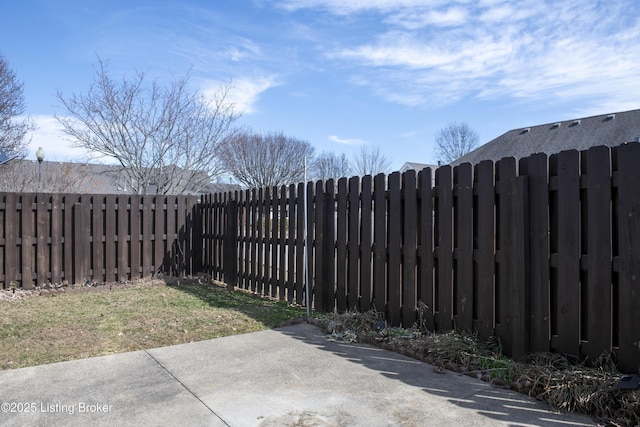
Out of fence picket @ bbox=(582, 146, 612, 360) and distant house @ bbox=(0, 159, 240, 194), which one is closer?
fence picket @ bbox=(582, 146, 612, 360)

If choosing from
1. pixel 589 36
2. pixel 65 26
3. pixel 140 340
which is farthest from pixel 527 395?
pixel 65 26

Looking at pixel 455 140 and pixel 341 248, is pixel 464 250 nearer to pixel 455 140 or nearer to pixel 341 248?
pixel 341 248

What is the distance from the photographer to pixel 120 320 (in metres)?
5.55

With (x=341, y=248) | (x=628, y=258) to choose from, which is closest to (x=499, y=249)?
(x=628, y=258)

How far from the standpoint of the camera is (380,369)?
3.70m

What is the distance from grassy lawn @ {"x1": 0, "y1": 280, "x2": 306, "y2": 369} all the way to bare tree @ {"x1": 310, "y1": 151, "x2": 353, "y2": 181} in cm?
3553

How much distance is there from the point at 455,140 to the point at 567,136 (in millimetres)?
28681

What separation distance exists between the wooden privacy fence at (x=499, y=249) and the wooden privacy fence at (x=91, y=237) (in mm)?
4271

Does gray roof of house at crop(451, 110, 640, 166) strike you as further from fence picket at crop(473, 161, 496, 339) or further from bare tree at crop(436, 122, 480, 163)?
bare tree at crop(436, 122, 480, 163)

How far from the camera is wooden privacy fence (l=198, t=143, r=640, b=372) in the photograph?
3197 mm

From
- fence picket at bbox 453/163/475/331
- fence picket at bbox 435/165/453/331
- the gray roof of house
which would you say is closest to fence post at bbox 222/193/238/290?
fence picket at bbox 435/165/453/331

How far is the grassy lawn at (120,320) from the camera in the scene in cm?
433

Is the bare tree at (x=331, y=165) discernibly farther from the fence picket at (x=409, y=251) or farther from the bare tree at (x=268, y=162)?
the fence picket at (x=409, y=251)

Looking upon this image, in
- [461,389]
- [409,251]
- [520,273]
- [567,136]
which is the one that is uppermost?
[567,136]
